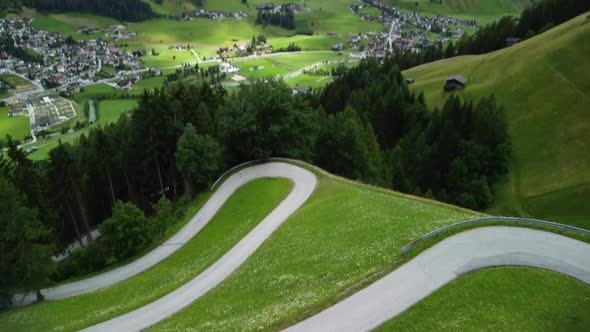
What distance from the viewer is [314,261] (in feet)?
85.2

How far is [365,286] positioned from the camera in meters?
21.2

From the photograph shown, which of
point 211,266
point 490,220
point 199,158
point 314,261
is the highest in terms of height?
point 490,220

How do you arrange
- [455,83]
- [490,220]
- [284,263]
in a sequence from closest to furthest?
[490,220]
[284,263]
[455,83]

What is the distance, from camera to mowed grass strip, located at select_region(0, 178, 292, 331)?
1144 inches

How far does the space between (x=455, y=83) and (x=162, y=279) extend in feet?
273

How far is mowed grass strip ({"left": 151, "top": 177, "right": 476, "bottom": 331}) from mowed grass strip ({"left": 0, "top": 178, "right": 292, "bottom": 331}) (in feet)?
15.5

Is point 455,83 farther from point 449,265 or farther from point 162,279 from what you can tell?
point 162,279

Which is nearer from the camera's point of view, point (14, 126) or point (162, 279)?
point (162, 279)

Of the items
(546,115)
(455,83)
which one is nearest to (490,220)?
(546,115)

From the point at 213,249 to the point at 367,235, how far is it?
16.1 metres

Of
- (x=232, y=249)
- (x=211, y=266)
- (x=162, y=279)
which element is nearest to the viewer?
(x=211, y=266)

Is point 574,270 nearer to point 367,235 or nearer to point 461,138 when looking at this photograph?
point 367,235

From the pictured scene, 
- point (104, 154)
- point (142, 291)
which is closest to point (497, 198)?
point (142, 291)

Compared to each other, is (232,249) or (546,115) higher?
(546,115)
